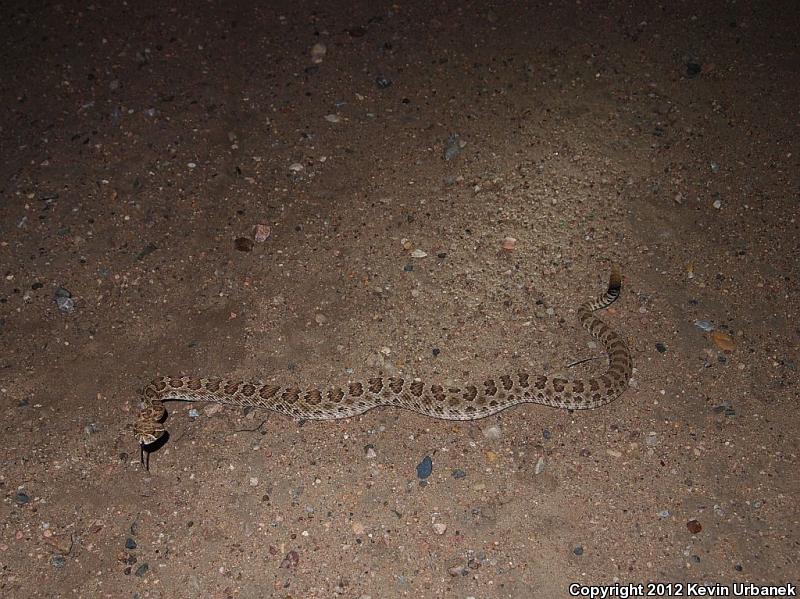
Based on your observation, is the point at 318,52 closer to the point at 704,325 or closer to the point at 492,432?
the point at 492,432

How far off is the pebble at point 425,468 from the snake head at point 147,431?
243 centimetres

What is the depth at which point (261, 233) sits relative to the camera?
8562 millimetres

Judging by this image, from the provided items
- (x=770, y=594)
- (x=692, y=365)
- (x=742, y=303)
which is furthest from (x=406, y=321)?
(x=770, y=594)

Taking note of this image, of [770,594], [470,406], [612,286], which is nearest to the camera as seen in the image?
[770,594]

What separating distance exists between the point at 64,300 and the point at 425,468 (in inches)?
178

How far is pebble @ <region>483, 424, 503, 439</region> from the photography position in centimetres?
676

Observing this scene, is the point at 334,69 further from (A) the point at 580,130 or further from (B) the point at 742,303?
(B) the point at 742,303

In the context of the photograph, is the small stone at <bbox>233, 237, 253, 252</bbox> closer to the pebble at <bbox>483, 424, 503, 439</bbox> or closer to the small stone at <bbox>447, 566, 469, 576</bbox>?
the pebble at <bbox>483, 424, 503, 439</bbox>

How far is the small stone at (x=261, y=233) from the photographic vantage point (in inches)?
335

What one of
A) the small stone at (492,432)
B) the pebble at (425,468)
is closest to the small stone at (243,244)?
the pebble at (425,468)

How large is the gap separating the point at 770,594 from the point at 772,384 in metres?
2.03

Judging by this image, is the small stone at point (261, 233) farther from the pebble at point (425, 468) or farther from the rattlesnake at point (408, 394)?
the pebble at point (425, 468)

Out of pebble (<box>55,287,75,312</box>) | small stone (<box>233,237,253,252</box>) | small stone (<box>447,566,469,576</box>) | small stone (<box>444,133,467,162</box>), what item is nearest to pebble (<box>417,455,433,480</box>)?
small stone (<box>447,566,469,576</box>)

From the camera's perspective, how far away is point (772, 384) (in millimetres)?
6797
